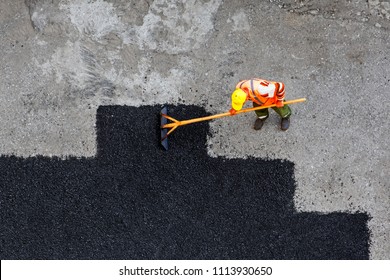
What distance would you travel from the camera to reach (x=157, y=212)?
486 centimetres

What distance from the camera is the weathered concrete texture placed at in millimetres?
4910

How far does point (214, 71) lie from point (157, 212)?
129 centimetres

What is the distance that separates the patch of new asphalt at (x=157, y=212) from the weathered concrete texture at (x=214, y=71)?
0.18 m

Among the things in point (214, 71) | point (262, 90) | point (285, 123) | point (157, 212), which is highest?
point (214, 71)

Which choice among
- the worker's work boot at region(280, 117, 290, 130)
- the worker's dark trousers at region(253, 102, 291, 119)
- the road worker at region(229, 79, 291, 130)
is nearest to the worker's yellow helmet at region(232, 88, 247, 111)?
the road worker at region(229, 79, 291, 130)

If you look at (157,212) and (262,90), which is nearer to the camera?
(262,90)

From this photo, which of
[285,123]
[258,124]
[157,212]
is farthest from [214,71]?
[157,212]

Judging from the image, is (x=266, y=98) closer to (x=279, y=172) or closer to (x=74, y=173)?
(x=279, y=172)

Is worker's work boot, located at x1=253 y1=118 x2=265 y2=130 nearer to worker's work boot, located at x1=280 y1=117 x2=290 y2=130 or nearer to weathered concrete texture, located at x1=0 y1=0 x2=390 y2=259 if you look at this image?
weathered concrete texture, located at x1=0 y1=0 x2=390 y2=259

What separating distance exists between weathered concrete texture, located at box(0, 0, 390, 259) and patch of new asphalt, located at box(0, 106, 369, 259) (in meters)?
0.18

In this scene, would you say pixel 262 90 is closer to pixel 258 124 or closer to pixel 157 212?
pixel 258 124

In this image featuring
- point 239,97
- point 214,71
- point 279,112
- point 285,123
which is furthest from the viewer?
point 214,71

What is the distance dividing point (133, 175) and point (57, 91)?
966mm

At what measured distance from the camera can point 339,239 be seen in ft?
16.0
